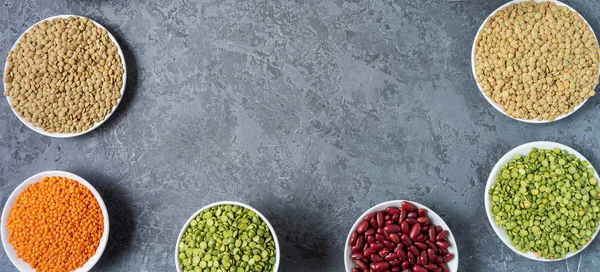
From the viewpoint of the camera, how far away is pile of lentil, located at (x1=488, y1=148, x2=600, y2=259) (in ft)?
5.56

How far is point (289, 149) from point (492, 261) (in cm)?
73

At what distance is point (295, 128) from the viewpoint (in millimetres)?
1859

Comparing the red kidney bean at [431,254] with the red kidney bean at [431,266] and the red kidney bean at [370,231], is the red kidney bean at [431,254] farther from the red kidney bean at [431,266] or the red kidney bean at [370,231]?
the red kidney bean at [370,231]

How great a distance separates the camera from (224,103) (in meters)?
1.87

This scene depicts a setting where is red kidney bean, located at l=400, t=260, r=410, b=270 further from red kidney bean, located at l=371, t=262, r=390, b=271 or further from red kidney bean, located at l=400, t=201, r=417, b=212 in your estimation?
red kidney bean, located at l=400, t=201, r=417, b=212

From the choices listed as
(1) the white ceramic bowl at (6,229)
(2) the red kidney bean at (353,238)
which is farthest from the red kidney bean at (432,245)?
(1) the white ceramic bowl at (6,229)

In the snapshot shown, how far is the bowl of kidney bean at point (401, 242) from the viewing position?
5.39ft

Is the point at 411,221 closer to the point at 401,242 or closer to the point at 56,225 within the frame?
the point at 401,242

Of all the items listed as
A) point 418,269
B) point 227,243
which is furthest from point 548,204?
point 227,243

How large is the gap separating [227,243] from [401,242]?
1.63ft

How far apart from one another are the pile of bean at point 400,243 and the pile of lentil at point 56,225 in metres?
0.80

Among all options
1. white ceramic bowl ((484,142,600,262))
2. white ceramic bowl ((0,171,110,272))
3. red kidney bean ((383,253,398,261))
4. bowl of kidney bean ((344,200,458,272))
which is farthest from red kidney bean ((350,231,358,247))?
white ceramic bowl ((0,171,110,272))

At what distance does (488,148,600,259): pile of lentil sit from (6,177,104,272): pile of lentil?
123 cm

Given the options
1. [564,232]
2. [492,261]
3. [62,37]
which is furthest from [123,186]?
[564,232]
